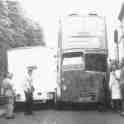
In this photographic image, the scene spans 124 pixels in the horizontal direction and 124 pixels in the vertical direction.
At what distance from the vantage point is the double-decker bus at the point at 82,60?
17.1 m

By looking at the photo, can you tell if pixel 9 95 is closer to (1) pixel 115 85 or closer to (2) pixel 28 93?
(2) pixel 28 93

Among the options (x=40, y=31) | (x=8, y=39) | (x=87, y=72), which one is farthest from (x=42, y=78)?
(x=40, y=31)

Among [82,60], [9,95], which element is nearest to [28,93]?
[9,95]

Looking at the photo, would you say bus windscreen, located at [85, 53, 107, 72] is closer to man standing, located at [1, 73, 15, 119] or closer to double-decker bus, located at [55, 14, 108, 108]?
double-decker bus, located at [55, 14, 108, 108]

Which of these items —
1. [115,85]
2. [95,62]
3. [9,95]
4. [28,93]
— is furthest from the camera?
[95,62]

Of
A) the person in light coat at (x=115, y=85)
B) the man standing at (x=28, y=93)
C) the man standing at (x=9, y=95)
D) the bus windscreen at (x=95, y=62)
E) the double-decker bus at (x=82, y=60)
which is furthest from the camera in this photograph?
the bus windscreen at (x=95, y=62)

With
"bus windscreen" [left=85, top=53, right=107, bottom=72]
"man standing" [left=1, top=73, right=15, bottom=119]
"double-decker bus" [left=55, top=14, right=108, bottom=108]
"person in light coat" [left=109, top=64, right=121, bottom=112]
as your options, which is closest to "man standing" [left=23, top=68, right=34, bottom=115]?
"man standing" [left=1, top=73, right=15, bottom=119]

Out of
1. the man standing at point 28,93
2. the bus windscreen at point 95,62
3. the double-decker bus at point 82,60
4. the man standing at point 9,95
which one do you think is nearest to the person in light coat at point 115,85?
the double-decker bus at point 82,60

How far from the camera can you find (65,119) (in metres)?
14.1

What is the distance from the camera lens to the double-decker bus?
56.1ft

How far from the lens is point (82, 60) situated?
17500 mm

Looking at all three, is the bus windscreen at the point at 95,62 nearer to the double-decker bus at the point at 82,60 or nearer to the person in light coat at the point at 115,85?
the double-decker bus at the point at 82,60

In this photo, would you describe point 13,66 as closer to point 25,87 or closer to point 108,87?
point 25,87

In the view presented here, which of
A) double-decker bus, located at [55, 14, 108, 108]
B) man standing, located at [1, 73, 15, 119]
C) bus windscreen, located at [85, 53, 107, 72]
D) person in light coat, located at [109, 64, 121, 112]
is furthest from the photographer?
bus windscreen, located at [85, 53, 107, 72]
